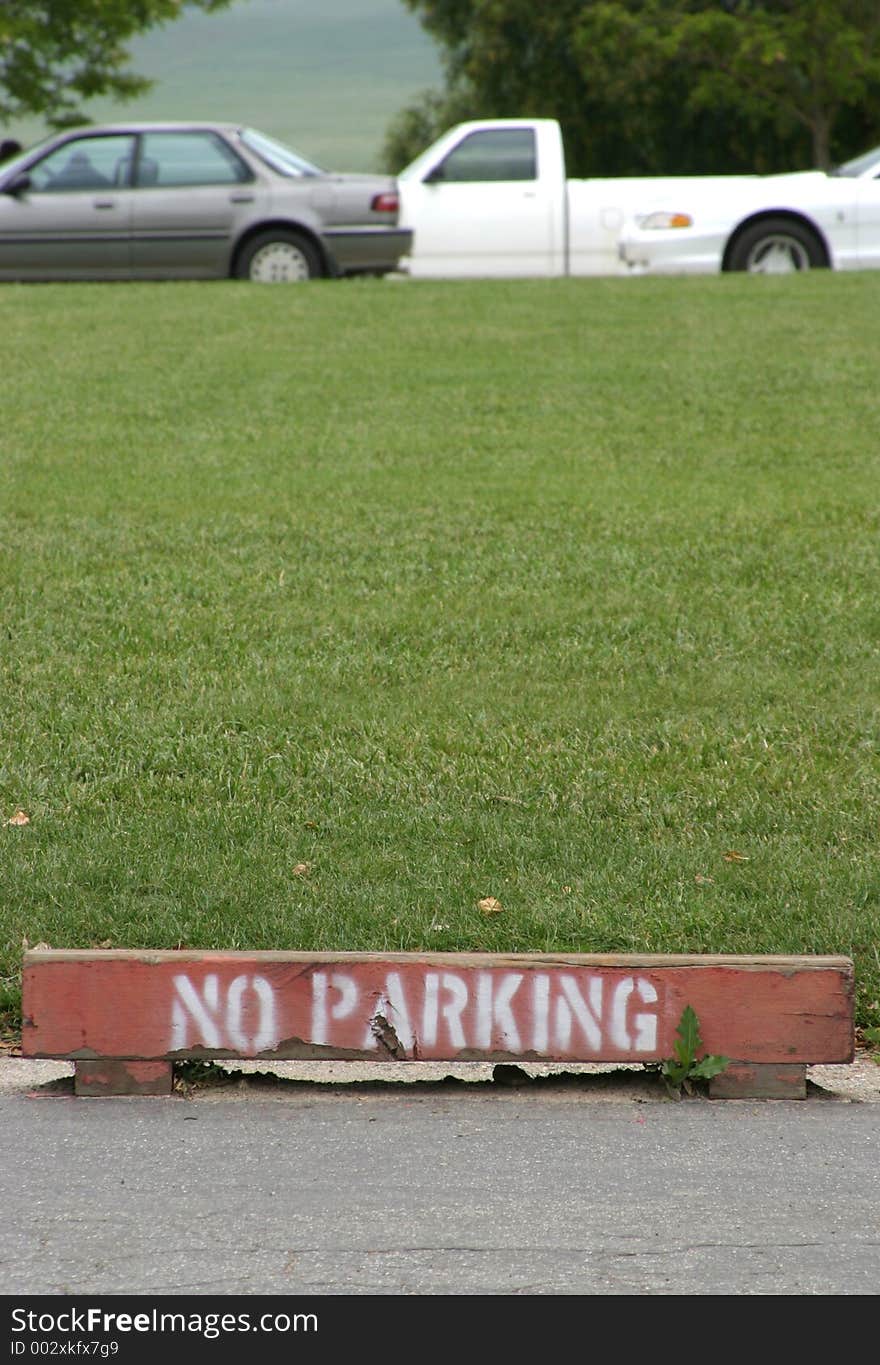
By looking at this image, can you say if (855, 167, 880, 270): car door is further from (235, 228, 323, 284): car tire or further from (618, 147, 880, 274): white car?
(235, 228, 323, 284): car tire

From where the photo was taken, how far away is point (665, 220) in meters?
15.3

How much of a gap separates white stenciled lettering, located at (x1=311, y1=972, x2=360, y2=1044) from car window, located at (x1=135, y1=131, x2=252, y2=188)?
41.0 feet

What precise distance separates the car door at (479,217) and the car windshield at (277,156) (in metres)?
1.03

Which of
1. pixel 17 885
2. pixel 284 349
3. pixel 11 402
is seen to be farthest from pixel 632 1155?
pixel 284 349

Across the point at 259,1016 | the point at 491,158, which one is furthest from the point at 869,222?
the point at 259,1016

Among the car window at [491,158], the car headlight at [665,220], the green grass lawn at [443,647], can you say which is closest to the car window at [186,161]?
the car window at [491,158]

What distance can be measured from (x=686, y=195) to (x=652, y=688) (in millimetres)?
10312

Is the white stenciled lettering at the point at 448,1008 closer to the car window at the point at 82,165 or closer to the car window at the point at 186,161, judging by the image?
the car window at the point at 186,161

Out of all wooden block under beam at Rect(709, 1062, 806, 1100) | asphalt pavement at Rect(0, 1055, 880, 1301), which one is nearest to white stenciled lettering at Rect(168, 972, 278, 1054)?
asphalt pavement at Rect(0, 1055, 880, 1301)

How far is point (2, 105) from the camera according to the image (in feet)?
118

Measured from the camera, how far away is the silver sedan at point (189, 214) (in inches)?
587

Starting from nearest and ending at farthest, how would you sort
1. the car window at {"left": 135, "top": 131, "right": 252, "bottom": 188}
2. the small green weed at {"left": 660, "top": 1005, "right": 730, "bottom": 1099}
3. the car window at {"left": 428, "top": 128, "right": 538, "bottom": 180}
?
the small green weed at {"left": 660, "top": 1005, "right": 730, "bottom": 1099} → the car window at {"left": 135, "top": 131, "right": 252, "bottom": 188} → the car window at {"left": 428, "top": 128, "right": 538, "bottom": 180}

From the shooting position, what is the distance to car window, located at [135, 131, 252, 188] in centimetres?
1516

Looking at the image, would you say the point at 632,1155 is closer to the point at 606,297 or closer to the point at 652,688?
the point at 652,688
